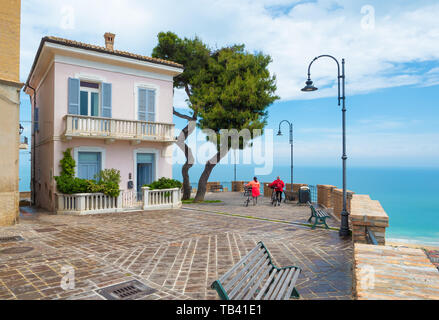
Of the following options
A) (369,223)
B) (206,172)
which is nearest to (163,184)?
(206,172)

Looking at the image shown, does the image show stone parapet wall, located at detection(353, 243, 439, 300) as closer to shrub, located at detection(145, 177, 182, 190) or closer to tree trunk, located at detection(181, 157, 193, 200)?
shrub, located at detection(145, 177, 182, 190)

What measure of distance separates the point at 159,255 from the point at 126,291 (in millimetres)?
2036

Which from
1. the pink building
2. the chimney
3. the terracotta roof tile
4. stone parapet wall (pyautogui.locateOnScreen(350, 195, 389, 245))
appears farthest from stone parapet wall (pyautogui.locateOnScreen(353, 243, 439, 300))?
the chimney

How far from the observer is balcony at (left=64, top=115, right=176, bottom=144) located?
13.8 m

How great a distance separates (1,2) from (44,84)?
6.82 metres

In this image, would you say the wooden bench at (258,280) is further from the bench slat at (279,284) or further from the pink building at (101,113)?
the pink building at (101,113)

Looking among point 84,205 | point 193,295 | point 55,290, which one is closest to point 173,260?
point 193,295

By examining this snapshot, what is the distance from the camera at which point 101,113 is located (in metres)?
15.2

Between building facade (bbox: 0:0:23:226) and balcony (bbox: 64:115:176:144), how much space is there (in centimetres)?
323

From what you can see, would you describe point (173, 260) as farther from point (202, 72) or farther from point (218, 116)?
point (202, 72)

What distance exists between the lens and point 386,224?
549 cm

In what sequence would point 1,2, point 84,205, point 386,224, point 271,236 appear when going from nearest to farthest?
point 386,224
point 271,236
point 1,2
point 84,205

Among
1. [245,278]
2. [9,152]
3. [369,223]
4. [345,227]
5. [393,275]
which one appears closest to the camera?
[393,275]

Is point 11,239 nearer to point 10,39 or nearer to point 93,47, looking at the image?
point 10,39
